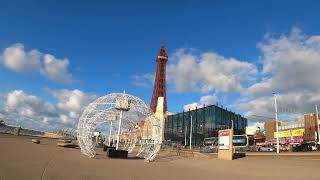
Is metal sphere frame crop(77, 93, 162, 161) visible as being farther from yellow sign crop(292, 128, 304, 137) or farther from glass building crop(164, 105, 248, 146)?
glass building crop(164, 105, 248, 146)

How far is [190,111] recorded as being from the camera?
10856 cm

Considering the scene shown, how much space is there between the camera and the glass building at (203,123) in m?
100

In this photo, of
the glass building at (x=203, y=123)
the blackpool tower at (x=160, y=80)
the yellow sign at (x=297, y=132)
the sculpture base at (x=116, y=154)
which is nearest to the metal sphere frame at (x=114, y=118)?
the sculpture base at (x=116, y=154)

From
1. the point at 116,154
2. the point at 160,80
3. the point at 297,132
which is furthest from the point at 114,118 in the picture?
the point at 160,80

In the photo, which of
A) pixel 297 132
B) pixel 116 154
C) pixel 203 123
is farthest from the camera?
pixel 203 123

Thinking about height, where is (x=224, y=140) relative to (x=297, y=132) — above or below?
below

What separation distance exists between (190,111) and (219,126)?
12.2 meters

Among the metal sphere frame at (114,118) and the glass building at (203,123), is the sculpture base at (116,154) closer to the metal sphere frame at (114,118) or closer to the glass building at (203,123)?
the metal sphere frame at (114,118)

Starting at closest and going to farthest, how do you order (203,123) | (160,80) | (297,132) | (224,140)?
1. (224,140)
2. (297,132)
3. (203,123)
4. (160,80)

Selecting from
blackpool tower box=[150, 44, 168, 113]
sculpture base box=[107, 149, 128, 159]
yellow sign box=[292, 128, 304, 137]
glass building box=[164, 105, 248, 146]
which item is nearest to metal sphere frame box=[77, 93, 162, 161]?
sculpture base box=[107, 149, 128, 159]

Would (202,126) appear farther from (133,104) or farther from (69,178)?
(69,178)

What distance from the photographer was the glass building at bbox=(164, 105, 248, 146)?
329 ft

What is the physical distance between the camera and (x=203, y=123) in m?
102

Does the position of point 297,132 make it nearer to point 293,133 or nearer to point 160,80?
point 293,133
